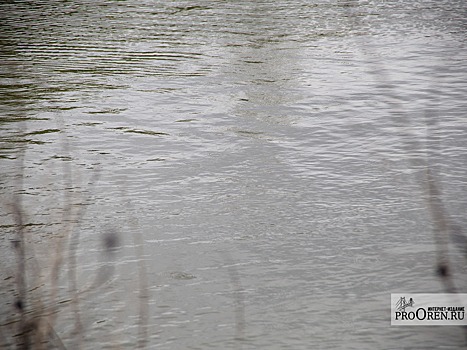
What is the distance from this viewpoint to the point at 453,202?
110 inches

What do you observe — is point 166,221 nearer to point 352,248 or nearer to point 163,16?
point 352,248

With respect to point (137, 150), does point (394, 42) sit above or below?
above

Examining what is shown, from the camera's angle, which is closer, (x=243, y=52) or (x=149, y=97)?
(x=149, y=97)

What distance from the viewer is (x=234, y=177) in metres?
3.08

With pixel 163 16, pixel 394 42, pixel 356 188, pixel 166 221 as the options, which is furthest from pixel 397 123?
pixel 163 16

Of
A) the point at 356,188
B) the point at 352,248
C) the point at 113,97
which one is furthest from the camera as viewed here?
the point at 113,97

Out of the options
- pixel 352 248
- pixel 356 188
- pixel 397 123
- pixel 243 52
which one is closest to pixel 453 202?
pixel 356 188

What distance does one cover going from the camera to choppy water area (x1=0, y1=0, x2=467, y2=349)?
211cm

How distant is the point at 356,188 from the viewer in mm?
2953

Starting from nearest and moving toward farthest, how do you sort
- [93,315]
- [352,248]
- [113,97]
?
[93,315] < [352,248] < [113,97]

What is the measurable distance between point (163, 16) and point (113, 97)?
2.26 metres

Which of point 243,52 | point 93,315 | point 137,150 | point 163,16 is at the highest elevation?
point 163,16

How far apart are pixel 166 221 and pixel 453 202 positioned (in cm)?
94

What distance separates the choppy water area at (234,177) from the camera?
2.11 m
